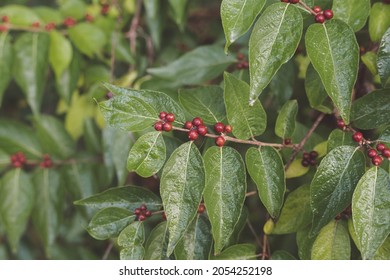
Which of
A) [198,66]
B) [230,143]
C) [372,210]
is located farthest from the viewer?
[198,66]

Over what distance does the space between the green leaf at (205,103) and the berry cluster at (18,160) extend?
26.3 inches

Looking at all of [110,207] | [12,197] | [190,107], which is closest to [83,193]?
[12,197]

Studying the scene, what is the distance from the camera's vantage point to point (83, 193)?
1.46 m

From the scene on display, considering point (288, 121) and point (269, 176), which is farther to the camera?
point (288, 121)

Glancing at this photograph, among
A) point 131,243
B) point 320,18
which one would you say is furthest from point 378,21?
point 131,243

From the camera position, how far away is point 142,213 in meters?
1.00

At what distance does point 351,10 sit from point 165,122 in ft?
1.35

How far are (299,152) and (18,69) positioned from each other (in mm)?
822

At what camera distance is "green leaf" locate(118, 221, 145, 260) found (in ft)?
3.07

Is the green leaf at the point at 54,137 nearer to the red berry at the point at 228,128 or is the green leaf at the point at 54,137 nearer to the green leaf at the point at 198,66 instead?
the green leaf at the point at 198,66

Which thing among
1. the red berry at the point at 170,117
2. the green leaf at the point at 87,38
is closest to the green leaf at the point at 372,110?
the red berry at the point at 170,117

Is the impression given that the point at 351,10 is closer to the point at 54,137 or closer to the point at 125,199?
the point at 125,199

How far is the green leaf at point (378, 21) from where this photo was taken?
102cm
